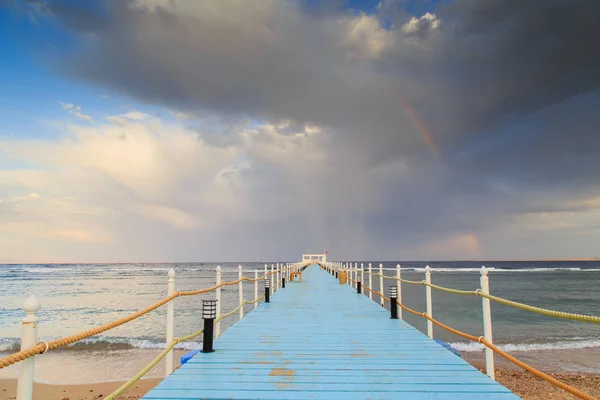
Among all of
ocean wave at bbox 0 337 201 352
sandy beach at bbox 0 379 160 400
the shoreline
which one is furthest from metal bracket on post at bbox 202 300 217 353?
ocean wave at bbox 0 337 201 352

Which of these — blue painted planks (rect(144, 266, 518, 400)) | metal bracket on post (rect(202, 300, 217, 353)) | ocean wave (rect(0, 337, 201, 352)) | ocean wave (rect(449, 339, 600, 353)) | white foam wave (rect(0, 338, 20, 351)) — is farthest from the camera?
white foam wave (rect(0, 338, 20, 351))

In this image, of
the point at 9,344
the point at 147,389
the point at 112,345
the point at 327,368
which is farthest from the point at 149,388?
the point at 9,344

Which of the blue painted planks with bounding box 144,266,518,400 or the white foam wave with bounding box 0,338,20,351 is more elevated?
the blue painted planks with bounding box 144,266,518,400

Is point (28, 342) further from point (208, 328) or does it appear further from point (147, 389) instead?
point (147, 389)

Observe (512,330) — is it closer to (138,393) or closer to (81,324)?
(138,393)

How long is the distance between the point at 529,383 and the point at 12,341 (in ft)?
60.8

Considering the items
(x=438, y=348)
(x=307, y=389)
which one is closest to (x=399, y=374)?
(x=307, y=389)

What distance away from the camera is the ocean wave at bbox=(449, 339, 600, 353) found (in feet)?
44.7

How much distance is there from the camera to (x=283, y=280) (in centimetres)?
1845

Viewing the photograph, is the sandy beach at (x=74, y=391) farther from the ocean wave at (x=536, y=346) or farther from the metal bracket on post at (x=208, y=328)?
the ocean wave at (x=536, y=346)

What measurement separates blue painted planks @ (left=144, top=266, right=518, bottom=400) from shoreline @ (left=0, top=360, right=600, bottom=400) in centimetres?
464

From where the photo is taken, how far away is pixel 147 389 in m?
9.95

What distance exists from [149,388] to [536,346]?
44.2 ft

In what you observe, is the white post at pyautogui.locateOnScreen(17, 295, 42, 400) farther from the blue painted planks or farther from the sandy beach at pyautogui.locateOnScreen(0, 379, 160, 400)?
the sandy beach at pyautogui.locateOnScreen(0, 379, 160, 400)
